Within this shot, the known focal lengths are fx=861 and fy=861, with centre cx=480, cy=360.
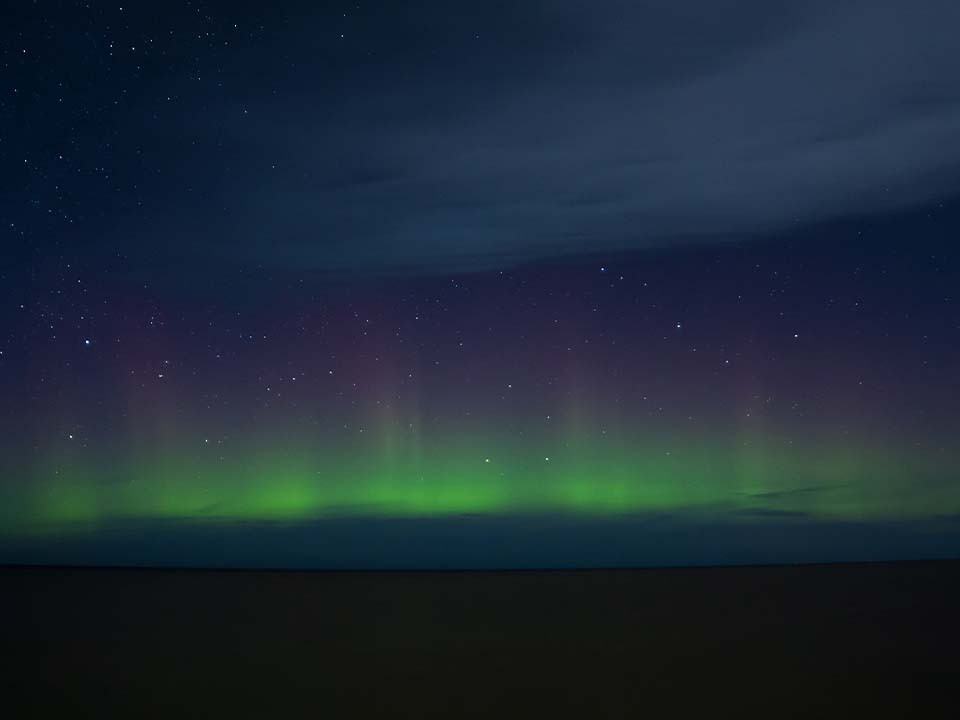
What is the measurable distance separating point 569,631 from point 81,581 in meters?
3.00

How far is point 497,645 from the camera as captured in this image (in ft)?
10.0

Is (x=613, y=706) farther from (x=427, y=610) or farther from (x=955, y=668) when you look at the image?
(x=427, y=610)

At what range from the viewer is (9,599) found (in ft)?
14.0

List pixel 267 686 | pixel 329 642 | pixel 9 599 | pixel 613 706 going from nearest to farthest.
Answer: pixel 613 706, pixel 267 686, pixel 329 642, pixel 9 599

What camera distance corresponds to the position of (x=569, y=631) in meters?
3.26

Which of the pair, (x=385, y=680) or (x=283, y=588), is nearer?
(x=385, y=680)

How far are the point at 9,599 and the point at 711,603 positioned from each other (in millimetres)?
3391

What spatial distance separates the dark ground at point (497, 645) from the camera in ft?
7.95

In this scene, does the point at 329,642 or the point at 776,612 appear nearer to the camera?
the point at 329,642

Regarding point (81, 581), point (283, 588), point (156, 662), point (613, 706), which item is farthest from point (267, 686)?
point (81, 581)

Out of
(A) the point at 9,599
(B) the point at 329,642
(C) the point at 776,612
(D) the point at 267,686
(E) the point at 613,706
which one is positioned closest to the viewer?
(E) the point at 613,706

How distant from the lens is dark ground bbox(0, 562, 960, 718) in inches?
95.3

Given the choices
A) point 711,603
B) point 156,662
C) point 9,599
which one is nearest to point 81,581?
point 9,599

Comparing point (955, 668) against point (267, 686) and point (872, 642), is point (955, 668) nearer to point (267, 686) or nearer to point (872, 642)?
point (872, 642)
